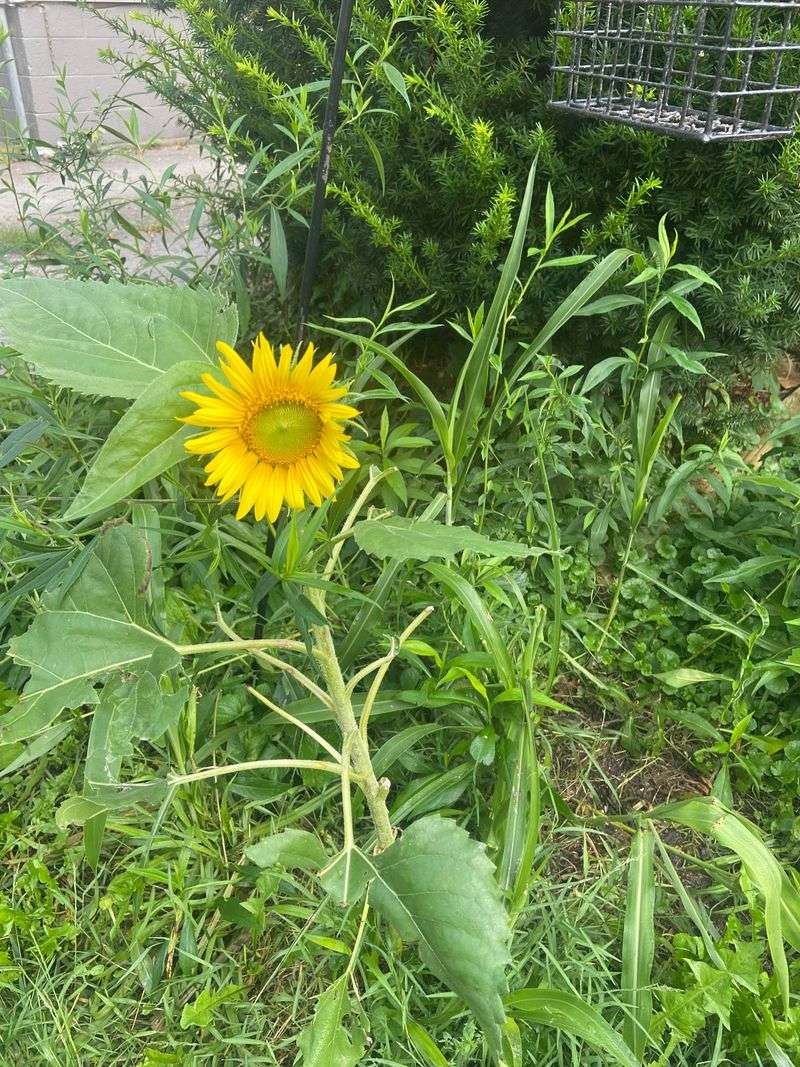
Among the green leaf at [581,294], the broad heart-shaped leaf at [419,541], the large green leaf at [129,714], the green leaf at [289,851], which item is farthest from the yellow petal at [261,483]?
the green leaf at [581,294]

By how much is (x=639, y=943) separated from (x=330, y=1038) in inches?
19.3

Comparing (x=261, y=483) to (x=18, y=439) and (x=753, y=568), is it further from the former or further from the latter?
(x=753, y=568)

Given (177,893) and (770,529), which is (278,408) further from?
(770,529)

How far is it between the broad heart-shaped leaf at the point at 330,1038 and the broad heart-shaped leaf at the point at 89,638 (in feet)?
1.67

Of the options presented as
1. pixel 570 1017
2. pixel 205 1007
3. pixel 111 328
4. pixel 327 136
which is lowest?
pixel 205 1007

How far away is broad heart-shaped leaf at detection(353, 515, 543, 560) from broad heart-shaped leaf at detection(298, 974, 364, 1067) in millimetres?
615

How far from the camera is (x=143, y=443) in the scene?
2.90ft

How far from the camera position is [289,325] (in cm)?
220

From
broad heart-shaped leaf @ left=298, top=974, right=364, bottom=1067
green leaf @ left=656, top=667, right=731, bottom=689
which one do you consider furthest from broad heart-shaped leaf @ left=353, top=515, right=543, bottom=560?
green leaf @ left=656, top=667, right=731, bottom=689

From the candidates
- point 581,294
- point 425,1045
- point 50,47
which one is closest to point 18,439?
point 581,294

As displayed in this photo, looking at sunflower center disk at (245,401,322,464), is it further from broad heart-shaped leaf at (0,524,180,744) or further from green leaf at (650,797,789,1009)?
green leaf at (650,797,789,1009)

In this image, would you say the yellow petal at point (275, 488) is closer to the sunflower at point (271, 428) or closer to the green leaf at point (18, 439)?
the sunflower at point (271, 428)

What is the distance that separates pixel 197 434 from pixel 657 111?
42.2 inches

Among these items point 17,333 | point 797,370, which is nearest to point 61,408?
point 17,333
